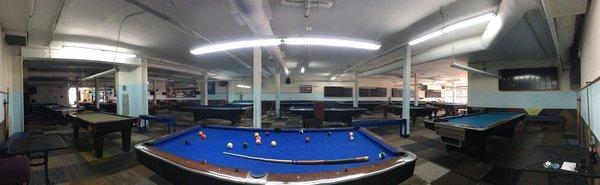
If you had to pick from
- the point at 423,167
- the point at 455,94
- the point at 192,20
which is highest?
the point at 192,20

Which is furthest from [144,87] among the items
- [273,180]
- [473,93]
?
[473,93]

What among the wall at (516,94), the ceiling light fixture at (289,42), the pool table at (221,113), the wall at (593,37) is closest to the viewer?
the wall at (593,37)

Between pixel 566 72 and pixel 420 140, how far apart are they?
6.01 meters

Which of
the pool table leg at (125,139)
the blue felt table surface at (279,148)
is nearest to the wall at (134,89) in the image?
the pool table leg at (125,139)

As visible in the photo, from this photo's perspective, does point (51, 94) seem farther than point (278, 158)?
Yes

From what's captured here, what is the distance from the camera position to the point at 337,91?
50.4 ft

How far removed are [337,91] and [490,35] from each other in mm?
11199

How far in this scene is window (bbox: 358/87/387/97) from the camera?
618 inches

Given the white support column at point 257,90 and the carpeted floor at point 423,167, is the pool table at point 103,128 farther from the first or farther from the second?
the white support column at point 257,90

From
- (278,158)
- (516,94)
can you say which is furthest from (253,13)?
(516,94)

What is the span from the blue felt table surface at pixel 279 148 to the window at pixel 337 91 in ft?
39.2

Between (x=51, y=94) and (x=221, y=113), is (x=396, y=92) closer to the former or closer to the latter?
(x=221, y=113)

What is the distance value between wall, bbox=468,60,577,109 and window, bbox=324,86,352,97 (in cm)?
715

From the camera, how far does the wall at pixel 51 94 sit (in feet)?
51.8
